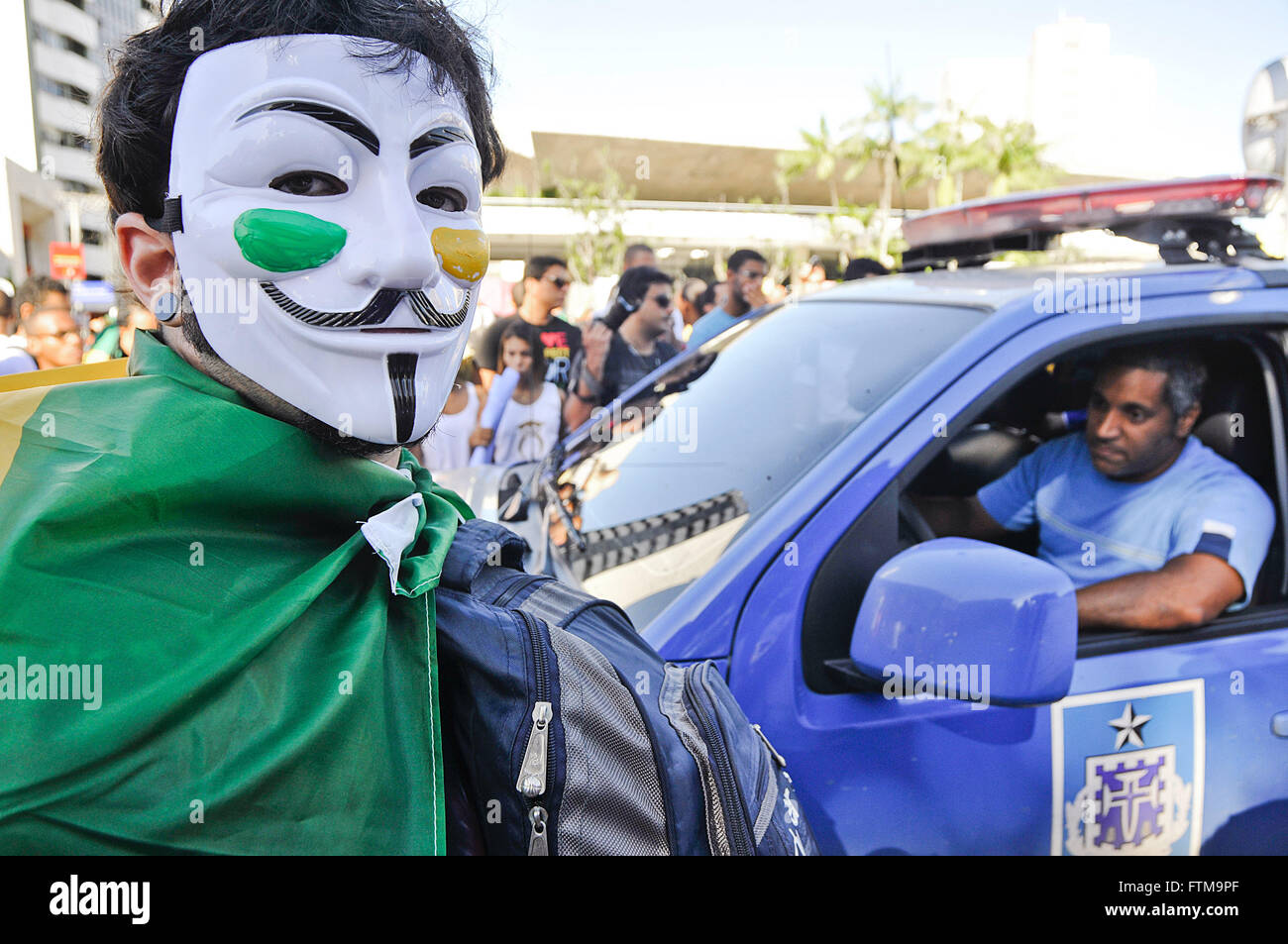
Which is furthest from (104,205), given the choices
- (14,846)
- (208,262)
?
(14,846)

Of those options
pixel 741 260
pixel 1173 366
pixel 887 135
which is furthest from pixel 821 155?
pixel 1173 366

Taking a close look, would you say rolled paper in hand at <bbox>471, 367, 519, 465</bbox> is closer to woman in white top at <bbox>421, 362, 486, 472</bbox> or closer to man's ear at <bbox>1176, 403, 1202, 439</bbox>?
woman in white top at <bbox>421, 362, 486, 472</bbox>

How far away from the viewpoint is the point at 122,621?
0.79m

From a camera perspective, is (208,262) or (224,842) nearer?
(224,842)

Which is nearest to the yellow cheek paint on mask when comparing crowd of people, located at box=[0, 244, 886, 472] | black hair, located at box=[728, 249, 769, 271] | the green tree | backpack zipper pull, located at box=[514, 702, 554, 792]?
backpack zipper pull, located at box=[514, 702, 554, 792]

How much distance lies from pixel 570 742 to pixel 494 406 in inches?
138

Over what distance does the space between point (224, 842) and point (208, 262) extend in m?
0.63

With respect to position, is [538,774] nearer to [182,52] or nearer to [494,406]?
[182,52]

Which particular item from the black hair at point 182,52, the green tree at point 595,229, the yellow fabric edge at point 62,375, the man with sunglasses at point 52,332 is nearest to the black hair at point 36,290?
the man with sunglasses at point 52,332

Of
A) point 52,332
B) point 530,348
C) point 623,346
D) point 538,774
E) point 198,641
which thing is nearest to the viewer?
point 198,641

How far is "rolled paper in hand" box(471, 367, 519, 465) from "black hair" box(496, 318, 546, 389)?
0.09 m

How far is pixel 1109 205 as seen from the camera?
233 centimetres

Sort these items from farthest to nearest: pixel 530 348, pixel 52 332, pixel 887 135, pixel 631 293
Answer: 1. pixel 887 135
2. pixel 52 332
3. pixel 631 293
4. pixel 530 348
